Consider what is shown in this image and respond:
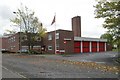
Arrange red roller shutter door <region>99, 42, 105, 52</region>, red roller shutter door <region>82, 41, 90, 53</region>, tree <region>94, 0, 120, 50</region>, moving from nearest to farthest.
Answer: tree <region>94, 0, 120, 50</region> → red roller shutter door <region>82, 41, 90, 53</region> → red roller shutter door <region>99, 42, 105, 52</region>

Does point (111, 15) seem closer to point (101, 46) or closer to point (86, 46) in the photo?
point (86, 46)

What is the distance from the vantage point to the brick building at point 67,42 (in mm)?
59312

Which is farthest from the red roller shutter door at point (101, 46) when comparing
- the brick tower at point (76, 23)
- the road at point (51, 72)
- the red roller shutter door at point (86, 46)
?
the road at point (51, 72)

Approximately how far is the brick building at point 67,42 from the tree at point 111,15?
29146 mm

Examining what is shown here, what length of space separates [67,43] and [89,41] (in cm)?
821

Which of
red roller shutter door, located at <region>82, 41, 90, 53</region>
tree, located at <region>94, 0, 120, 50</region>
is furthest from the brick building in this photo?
tree, located at <region>94, 0, 120, 50</region>

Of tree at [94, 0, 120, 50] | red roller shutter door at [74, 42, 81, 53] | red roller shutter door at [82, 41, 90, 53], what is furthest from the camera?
red roller shutter door at [82, 41, 90, 53]

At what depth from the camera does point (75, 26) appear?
225ft

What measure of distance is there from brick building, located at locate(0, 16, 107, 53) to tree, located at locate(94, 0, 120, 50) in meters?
29.1

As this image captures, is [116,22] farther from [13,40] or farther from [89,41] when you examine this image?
[13,40]

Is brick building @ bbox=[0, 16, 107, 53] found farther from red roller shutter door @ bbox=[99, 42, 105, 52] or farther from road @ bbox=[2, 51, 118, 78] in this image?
road @ bbox=[2, 51, 118, 78]

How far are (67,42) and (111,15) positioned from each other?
31.8 metres

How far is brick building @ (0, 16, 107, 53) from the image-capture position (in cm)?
5931

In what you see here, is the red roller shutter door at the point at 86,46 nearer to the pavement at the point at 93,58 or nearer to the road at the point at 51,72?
the pavement at the point at 93,58
